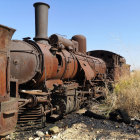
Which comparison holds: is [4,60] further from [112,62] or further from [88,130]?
[112,62]

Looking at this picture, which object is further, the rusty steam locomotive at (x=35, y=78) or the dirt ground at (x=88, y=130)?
the dirt ground at (x=88, y=130)

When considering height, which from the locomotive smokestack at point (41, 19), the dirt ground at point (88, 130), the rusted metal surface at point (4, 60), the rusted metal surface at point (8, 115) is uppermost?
the locomotive smokestack at point (41, 19)

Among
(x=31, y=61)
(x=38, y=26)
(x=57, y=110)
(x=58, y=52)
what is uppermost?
(x=38, y=26)

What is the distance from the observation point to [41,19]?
7062 mm

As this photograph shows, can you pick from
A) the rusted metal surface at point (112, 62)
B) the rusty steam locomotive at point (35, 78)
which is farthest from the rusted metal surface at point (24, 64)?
the rusted metal surface at point (112, 62)

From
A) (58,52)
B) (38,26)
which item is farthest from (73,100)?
(38,26)

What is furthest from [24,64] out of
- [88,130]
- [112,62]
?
[112,62]

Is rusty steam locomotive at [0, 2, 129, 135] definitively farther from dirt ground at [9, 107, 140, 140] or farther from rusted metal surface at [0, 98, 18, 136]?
dirt ground at [9, 107, 140, 140]

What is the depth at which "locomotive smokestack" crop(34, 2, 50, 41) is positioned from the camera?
7.00 meters

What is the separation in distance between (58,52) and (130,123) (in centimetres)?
336

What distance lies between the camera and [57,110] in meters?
5.75

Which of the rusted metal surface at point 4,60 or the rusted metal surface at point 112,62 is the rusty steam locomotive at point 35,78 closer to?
the rusted metal surface at point 4,60

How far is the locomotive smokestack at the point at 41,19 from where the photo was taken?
23.0ft

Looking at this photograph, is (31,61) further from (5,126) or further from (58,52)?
(5,126)
